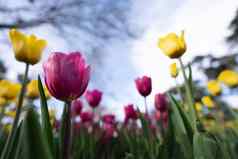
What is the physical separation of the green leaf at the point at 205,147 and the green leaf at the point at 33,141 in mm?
306

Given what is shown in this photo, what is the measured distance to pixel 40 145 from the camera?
0.38 metres

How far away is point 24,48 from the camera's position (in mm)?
901

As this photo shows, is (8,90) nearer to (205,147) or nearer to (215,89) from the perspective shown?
(205,147)


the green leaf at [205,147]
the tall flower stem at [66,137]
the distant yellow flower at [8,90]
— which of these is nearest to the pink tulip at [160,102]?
the distant yellow flower at [8,90]

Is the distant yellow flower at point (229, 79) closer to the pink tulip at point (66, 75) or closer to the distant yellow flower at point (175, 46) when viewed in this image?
the distant yellow flower at point (175, 46)

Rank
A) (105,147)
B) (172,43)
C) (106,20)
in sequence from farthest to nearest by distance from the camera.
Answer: (106,20) → (105,147) → (172,43)

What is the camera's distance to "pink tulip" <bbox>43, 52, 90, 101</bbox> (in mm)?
453

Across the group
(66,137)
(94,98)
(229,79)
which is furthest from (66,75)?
(229,79)

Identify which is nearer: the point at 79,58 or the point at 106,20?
the point at 79,58

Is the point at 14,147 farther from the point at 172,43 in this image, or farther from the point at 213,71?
the point at 213,71

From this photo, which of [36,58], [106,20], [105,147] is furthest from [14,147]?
[106,20]

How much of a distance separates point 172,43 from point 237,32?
33.4 ft

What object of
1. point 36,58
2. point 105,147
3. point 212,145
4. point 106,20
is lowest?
point 105,147

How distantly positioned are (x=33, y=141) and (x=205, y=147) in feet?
1.10
